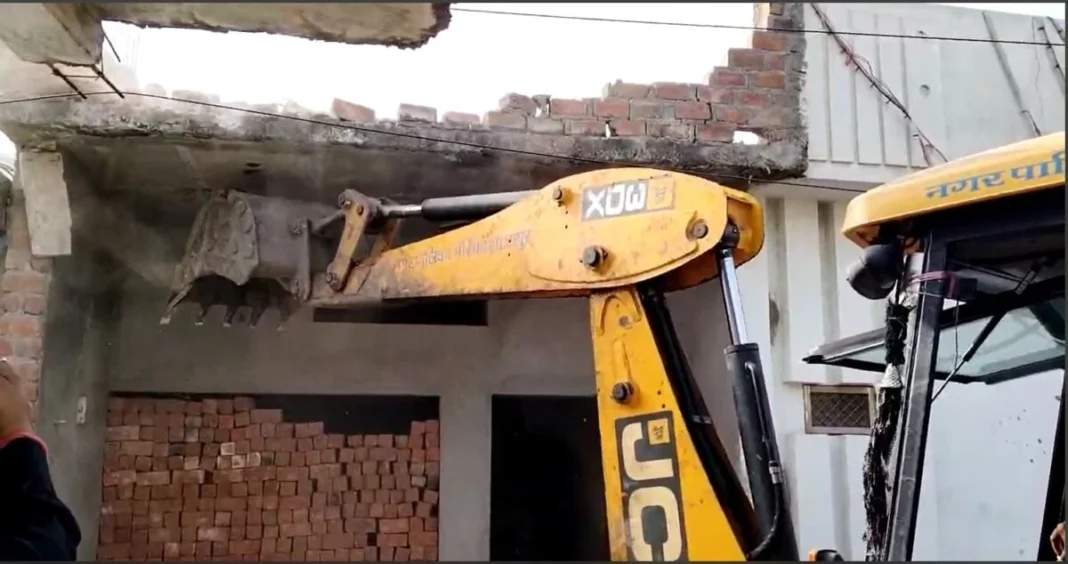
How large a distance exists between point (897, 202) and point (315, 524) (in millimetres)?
4636

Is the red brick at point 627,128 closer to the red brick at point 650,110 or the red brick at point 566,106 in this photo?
the red brick at point 650,110

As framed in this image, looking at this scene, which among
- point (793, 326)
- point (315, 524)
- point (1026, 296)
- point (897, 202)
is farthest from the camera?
point (315, 524)

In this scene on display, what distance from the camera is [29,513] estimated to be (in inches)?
96.7

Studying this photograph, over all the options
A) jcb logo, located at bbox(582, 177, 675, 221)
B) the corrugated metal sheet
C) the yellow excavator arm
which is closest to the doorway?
the corrugated metal sheet

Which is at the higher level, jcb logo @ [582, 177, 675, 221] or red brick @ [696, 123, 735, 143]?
red brick @ [696, 123, 735, 143]

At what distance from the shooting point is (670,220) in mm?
2898

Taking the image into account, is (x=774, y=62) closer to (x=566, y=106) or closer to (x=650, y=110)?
(x=650, y=110)

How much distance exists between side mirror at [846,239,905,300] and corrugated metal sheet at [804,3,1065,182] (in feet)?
8.04

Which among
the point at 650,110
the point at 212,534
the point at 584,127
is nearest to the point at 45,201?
the point at 212,534

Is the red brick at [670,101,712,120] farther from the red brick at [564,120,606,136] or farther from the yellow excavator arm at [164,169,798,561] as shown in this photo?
the yellow excavator arm at [164,169,798,561]

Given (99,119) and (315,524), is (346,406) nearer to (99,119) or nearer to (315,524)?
(315,524)

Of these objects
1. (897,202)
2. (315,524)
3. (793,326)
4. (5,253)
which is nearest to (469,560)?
(315,524)

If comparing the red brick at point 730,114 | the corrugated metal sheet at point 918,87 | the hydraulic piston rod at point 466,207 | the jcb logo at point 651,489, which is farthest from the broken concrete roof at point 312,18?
the corrugated metal sheet at point 918,87

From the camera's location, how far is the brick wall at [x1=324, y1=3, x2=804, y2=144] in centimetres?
482
